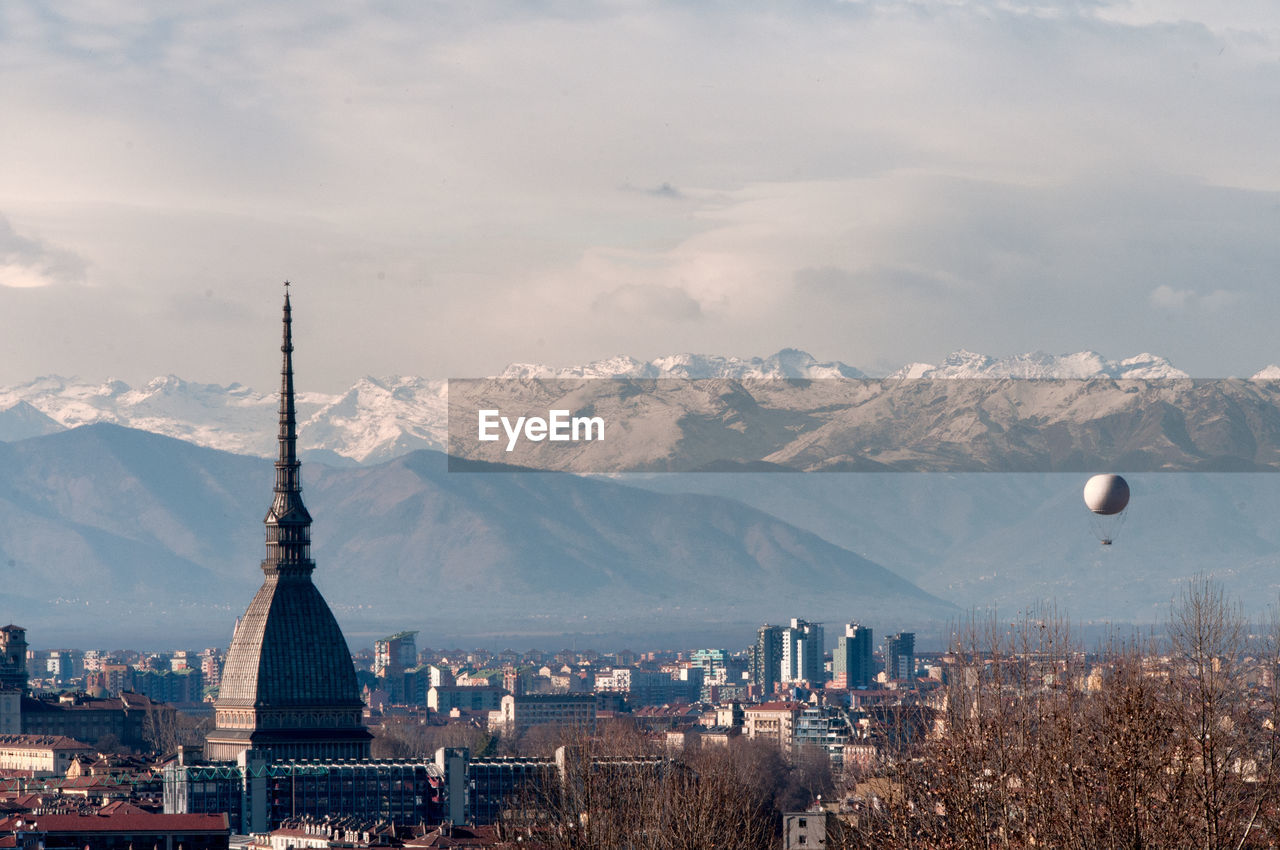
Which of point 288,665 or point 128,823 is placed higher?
point 288,665

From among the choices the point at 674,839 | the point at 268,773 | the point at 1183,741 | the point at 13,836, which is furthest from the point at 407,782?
the point at 1183,741

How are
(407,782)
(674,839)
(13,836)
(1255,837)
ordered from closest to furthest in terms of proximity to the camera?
(1255,837) < (674,839) < (13,836) < (407,782)

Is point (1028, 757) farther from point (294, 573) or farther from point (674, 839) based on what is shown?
point (294, 573)

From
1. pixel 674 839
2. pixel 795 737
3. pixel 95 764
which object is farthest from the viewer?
pixel 795 737

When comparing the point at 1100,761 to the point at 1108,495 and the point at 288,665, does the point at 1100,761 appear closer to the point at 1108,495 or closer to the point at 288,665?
the point at 1108,495

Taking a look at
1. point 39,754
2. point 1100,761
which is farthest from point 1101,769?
point 39,754

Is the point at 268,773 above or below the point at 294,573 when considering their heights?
below

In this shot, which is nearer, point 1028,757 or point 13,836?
point 1028,757

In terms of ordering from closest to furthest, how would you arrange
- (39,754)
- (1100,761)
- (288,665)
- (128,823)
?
(1100,761), (128,823), (288,665), (39,754)
